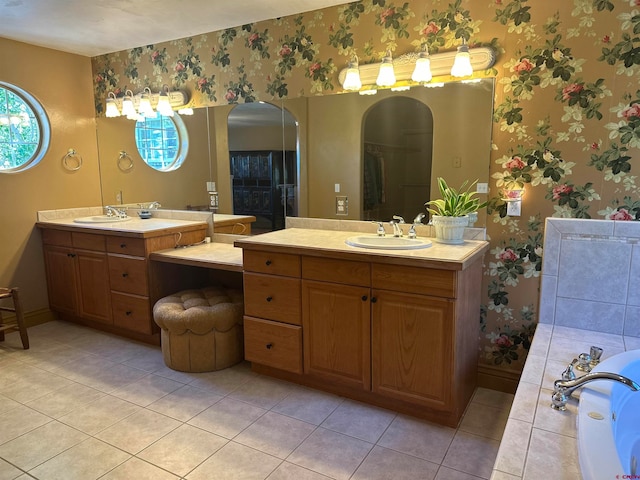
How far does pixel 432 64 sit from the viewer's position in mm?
2318

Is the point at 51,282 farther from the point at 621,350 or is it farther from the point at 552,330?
the point at 621,350

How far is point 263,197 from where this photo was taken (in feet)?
9.87

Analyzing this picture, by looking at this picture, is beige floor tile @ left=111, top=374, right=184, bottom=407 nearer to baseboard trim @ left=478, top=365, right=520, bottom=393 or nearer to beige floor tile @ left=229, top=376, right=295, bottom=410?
beige floor tile @ left=229, top=376, right=295, bottom=410

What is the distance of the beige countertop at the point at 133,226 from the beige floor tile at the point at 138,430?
1.20m

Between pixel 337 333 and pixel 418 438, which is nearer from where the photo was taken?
pixel 418 438

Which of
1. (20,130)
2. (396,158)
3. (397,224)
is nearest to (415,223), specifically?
(397,224)

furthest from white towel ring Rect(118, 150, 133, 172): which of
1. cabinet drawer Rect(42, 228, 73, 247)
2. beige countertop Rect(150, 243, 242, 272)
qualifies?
beige countertop Rect(150, 243, 242, 272)

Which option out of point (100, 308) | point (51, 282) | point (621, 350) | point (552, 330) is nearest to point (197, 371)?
point (100, 308)

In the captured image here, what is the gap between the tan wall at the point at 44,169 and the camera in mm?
3283

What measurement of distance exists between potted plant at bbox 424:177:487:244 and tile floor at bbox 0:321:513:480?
0.92 m

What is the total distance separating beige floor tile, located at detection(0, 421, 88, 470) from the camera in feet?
6.10

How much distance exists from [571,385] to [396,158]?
1.49 metres

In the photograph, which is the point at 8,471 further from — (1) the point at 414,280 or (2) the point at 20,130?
(2) the point at 20,130

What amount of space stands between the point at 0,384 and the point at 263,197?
195 centimetres
